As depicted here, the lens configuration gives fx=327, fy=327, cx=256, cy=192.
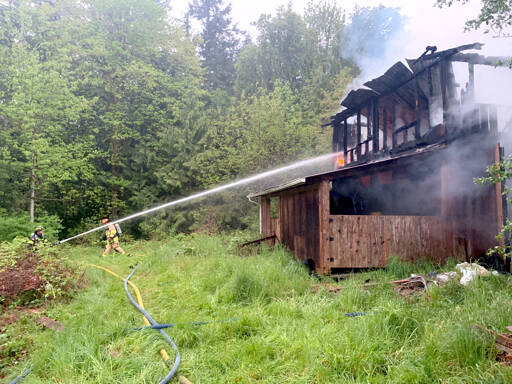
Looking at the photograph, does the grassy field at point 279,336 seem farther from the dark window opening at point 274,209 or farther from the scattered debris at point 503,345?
the dark window opening at point 274,209

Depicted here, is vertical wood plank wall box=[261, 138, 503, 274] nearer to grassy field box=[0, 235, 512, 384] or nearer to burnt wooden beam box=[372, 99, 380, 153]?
grassy field box=[0, 235, 512, 384]

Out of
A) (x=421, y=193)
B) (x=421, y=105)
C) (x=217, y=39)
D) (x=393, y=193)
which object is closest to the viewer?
(x=421, y=193)

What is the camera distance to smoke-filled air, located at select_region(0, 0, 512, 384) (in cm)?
356

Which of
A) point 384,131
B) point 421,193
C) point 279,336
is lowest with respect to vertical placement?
point 279,336

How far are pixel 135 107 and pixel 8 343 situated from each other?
1883 cm

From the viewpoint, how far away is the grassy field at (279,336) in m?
3.06

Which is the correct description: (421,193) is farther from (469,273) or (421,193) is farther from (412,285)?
(412,285)

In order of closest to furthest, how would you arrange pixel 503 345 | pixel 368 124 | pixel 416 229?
1. pixel 503 345
2. pixel 416 229
3. pixel 368 124

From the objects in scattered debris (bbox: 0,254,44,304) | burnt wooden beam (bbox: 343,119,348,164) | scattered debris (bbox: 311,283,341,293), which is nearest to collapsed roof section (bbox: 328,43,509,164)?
burnt wooden beam (bbox: 343,119,348,164)

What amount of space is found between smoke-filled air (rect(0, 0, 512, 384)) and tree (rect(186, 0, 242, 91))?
2.81 feet

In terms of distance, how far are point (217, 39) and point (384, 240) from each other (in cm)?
2636

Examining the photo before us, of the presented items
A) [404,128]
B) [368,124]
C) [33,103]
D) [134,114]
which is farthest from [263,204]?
[134,114]

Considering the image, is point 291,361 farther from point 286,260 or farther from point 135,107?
point 135,107

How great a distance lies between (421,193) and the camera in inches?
371
